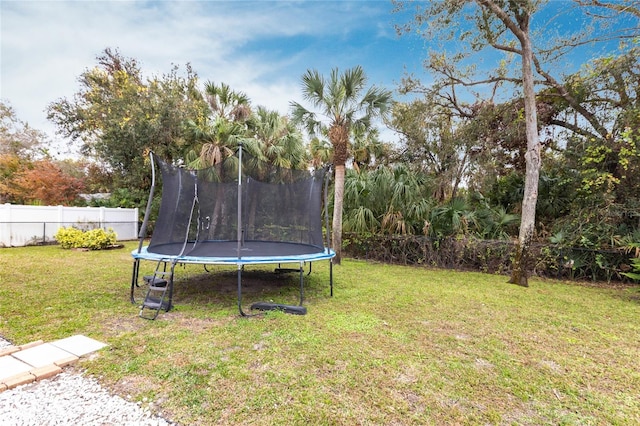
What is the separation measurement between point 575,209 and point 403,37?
516 centimetres

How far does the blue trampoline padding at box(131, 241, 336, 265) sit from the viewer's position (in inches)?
143

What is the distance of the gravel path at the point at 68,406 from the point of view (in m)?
1.65

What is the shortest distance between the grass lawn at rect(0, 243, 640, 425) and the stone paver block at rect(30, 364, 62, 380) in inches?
6.8

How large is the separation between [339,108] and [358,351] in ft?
17.7

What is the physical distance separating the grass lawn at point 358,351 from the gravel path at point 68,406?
0.09m

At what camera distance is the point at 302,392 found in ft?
6.49

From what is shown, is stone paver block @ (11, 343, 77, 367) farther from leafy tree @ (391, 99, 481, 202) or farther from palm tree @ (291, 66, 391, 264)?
leafy tree @ (391, 99, 481, 202)

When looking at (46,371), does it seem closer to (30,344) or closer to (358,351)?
(30,344)

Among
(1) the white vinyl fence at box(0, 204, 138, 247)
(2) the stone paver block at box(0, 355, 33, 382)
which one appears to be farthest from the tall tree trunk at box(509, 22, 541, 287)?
(1) the white vinyl fence at box(0, 204, 138, 247)

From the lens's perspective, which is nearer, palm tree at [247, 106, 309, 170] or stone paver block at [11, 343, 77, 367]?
stone paver block at [11, 343, 77, 367]

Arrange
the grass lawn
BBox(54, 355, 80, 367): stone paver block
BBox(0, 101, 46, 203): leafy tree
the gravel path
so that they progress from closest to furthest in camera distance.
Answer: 1. the gravel path
2. the grass lawn
3. BBox(54, 355, 80, 367): stone paver block
4. BBox(0, 101, 46, 203): leafy tree

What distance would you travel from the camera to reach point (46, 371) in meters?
2.11

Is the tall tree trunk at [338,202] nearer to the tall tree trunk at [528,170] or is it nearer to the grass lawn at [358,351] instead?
the grass lawn at [358,351]

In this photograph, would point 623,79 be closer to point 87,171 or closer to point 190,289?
point 190,289
